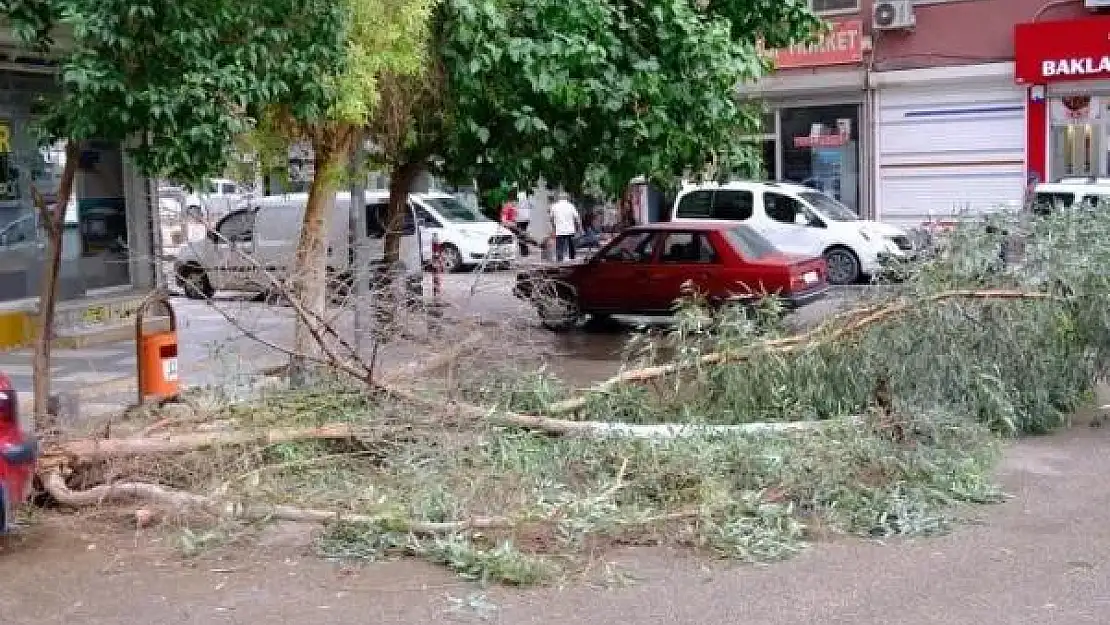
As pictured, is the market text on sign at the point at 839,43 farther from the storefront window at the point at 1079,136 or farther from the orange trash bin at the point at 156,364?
the orange trash bin at the point at 156,364

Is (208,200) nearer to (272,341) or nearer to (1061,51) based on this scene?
(272,341)

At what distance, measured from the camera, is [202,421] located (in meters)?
7.17

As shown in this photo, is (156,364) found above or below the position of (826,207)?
below

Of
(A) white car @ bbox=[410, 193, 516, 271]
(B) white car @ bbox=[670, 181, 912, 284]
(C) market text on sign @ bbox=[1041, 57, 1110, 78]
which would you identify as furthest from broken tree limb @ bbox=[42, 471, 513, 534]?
(C) market text on sign @ bbox=[1041, 57, 1110, 78]

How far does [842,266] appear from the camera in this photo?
2005cm

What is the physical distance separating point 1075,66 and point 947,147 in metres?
2.78

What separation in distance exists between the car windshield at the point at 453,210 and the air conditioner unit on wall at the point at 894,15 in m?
8.65

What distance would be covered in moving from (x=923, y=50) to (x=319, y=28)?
19518mm

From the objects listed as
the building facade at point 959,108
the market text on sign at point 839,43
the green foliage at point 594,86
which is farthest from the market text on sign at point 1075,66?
the green foliage at point 594,86

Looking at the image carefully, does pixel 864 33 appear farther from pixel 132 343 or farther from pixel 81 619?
pixel 81 619

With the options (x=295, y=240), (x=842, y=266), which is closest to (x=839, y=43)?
(x=842, y=266)

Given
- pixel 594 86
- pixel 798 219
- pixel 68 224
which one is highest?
pixel 594 86

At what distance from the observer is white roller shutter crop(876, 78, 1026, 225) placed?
2375cm

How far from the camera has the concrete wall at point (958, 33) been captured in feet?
76.9
